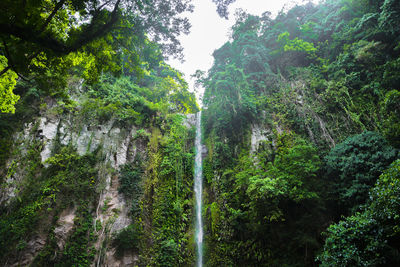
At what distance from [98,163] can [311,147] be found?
946cm

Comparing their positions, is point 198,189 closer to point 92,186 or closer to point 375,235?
point 92,186

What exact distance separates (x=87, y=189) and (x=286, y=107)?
36.9ft

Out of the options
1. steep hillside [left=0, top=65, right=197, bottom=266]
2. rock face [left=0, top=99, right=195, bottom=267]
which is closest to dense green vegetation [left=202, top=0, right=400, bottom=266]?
steep hillside [left=0, top=65, right=197, bottom=266]

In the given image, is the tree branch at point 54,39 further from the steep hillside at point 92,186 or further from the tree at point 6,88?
the steep hillside at point 92,186

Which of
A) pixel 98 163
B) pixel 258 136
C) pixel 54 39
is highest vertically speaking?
pixel 258 136

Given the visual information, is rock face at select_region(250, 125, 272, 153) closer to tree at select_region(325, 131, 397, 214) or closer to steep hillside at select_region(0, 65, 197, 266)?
tree at select_region(325, 131, 397, 214)

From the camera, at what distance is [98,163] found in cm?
870

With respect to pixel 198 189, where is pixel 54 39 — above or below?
above

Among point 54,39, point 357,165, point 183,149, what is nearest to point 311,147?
point 357,165

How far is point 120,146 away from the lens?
32.9 ft

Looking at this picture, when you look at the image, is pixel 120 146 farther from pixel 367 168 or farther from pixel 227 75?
pixel 367 168

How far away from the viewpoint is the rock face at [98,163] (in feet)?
21.8

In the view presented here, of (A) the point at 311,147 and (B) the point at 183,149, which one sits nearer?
(A) the point at 311,147

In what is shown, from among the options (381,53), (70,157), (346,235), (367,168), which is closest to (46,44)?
(70,157)
